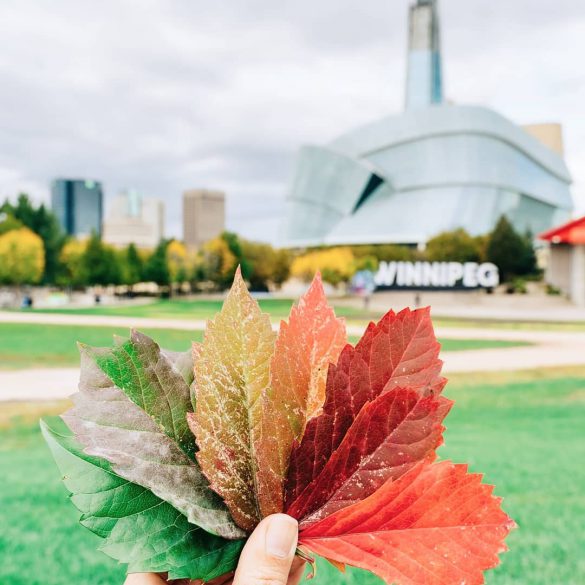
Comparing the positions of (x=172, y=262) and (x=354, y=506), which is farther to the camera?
(x=172, y=262)

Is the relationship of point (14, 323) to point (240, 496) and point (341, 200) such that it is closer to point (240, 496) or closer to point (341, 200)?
point (240, 496)

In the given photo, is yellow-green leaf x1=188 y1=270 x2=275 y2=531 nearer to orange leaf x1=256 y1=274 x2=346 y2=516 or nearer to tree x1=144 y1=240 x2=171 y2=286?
orange leaf x1=256 y1=274 x2=346 y2=516

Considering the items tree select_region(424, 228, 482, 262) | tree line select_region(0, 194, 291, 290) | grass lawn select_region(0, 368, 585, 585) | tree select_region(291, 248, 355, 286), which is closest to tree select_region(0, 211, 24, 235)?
tree line select_region(0, 194, 291, 290)

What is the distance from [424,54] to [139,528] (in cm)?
6833

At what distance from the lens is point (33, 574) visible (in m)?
3.08

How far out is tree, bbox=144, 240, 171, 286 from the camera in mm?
39594

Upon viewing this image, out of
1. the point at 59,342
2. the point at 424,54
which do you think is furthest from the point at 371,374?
the point at 424,54

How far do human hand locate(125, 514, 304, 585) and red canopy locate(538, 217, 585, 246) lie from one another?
33033 millimetres

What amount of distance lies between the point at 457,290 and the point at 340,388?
31.9 m

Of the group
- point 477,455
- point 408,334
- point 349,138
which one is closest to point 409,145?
point 349,138

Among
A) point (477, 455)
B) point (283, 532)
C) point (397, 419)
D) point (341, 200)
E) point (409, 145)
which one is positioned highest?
point (409, 145)

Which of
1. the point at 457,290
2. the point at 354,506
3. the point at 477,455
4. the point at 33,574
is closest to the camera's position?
the point at 354,506

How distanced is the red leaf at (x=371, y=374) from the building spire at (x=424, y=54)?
65577 mm

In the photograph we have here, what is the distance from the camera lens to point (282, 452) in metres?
0.58
